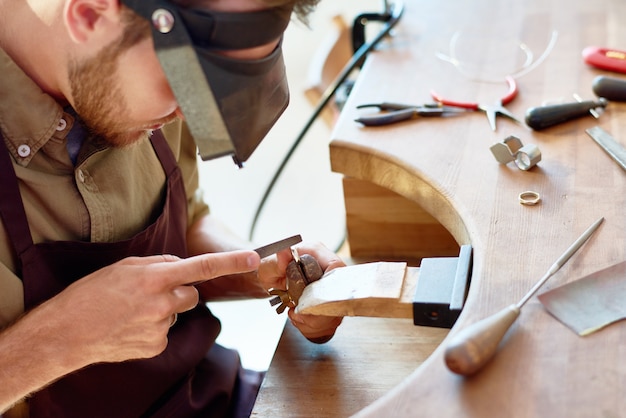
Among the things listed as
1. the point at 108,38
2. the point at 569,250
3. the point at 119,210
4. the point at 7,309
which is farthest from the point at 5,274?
the point at 569,250

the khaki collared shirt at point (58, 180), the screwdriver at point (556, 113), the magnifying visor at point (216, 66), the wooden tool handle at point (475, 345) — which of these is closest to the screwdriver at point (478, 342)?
the wooden tool handle at point (475, 345)

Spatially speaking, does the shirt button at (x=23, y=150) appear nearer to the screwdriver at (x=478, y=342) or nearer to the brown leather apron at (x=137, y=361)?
the brown leather apron at (x=137, y=361)

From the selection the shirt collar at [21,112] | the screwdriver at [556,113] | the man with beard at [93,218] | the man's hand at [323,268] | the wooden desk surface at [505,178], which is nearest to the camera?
the wooden desk surface at [505,178]

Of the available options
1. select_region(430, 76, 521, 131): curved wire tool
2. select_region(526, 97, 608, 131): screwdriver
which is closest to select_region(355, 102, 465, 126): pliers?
select_region(430, 76, 521, 131): curved wire tool

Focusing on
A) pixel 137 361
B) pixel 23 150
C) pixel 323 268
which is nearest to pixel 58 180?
pixel 23 150

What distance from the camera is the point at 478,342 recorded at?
31.5 inches

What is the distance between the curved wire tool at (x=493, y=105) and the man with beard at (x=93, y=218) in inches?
15.6

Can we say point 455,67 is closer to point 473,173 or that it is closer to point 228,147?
point 473,173

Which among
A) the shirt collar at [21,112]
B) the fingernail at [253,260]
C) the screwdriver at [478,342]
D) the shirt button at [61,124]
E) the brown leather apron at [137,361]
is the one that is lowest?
the brown leather apron at [137,361]

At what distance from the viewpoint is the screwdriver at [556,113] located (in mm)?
Result: 1244

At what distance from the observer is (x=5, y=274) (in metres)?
1.00

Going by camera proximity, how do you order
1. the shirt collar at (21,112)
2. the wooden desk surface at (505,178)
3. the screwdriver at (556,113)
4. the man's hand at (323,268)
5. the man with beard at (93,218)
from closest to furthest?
1. the wooden desk surface at (505,178)
2. the man with beard at (93,218)
3. the shirt collar at (21,112)
4. the man's hand at (323,268)
5. the screwdriver at (556,113)

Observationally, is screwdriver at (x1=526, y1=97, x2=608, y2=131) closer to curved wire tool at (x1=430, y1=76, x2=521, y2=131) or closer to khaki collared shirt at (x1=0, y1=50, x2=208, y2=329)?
curved wire tool at (x1=430, y1=76, x2=521, y2=131)

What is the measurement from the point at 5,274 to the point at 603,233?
0.83 m
